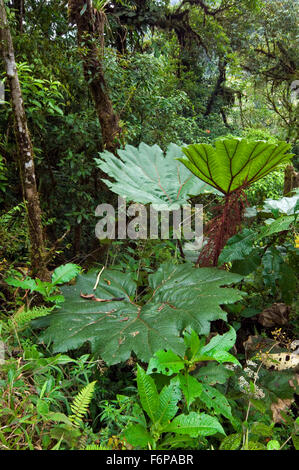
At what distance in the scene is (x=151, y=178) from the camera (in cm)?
171

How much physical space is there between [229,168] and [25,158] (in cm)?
95

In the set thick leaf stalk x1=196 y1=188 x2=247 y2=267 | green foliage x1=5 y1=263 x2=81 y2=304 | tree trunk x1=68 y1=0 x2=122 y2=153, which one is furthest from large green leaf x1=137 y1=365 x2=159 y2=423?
tree trunk x1=68 y1=0 x2=122 y2=153

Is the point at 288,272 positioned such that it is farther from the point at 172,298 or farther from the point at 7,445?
the point at 7,445

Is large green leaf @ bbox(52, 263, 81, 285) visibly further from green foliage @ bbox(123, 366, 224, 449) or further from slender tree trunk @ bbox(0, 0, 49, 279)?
A: green foliage @ bbox(123, 366, 224, 449)

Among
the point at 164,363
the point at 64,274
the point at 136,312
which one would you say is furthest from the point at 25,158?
the point at 164,363

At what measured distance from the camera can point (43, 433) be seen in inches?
32.6

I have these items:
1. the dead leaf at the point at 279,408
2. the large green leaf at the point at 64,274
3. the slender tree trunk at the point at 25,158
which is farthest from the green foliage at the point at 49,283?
the dead leaf at the point at 279,408

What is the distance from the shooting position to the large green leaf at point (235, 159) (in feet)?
3.94

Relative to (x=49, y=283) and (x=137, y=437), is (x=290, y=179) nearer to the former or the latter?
(x=49, y=283)

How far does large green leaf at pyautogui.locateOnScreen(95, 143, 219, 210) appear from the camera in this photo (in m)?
1.54

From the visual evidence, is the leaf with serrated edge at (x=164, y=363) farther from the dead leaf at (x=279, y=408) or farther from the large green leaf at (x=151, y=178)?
the large green leaf at (x=151, y=178)

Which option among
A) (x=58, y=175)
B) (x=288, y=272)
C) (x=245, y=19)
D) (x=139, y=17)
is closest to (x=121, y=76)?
(x=58, y=175)

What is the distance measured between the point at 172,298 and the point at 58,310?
0.43 m
